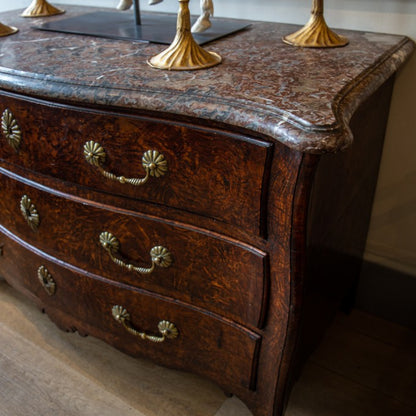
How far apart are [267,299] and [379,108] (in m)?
0.52

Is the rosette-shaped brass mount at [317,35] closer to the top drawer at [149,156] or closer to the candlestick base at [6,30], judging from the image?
the top drawer at [149,156]

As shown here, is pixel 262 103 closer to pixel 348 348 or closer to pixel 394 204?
pixel 394 204

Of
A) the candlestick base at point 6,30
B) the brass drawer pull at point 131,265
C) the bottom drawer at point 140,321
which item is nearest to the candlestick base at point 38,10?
the candlestick base at point 6,30

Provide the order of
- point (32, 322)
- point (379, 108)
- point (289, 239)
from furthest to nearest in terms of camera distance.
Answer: point (32, 322) → point (379, 108) → point (289, 239)

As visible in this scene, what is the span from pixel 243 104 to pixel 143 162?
213mm

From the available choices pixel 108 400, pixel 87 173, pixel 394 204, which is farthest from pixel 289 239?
pixel 108 400

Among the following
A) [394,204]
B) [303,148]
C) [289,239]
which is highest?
[303,148]

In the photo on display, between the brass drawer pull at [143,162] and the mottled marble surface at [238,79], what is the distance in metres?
0.08

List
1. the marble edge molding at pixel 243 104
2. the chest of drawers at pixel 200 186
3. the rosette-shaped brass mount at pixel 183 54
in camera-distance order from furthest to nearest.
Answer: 1. the rosette-shaped brass mount at pixel 183 54
2. the chest of drawers at pixel 200 186
3. the marble edge molding at pixel 243 104

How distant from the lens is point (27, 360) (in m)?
1.30

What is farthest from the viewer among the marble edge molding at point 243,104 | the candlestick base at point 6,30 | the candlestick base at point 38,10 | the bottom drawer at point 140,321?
the candlestick base at point 38,10

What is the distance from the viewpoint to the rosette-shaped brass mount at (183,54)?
0.82 m

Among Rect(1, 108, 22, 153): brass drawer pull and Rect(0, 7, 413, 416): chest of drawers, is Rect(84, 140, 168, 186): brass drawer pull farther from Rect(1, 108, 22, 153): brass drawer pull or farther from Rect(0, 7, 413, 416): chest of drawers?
Rect(1, 108, 22, 153): brass drawer pull

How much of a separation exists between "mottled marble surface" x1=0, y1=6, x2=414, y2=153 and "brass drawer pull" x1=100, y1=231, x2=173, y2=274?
0.28m
